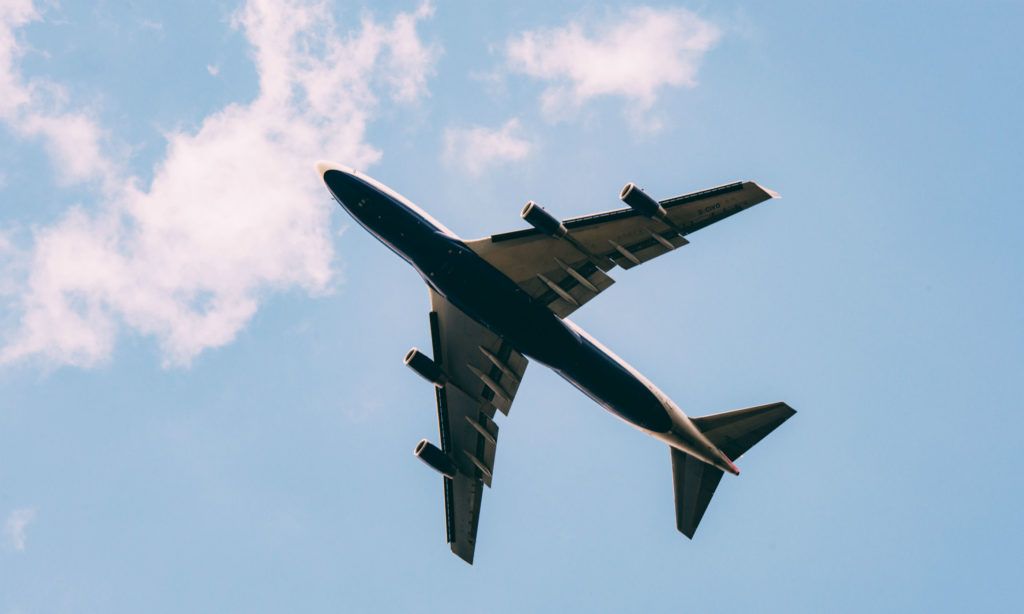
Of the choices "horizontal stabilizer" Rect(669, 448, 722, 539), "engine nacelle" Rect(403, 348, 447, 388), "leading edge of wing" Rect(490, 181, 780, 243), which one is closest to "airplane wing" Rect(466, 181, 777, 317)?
"leading edge of wing" Rect(490, 181, 780, 243)

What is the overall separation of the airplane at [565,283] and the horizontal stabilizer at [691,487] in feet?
0.20

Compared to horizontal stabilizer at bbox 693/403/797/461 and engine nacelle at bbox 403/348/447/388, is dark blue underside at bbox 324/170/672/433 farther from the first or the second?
engine nacelle at bbox 403/348/447/388

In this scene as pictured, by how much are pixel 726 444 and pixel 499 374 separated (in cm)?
1368

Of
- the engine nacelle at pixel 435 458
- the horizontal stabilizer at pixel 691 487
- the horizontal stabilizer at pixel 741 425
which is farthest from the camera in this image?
the engine nacelle at pixel 435 458

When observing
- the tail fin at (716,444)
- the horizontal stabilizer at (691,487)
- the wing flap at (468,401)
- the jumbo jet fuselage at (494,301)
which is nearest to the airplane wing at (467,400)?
the wing flap at (468,401)

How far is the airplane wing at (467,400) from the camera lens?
56.0m

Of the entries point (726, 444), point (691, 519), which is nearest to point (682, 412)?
point (726, 444)

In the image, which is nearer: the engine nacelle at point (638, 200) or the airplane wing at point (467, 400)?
the engine nacelle at point (638, 200)

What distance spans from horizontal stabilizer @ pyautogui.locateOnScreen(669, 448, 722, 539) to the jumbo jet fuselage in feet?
16.5

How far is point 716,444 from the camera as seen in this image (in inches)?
2110

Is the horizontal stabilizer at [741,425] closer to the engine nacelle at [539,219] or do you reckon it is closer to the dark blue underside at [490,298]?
the dark blue underside at [490,298]

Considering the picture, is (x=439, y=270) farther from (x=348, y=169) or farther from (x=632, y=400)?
(x=632, y=400)

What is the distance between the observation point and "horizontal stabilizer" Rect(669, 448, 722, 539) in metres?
55.9

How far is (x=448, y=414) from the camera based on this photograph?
5941 cm
